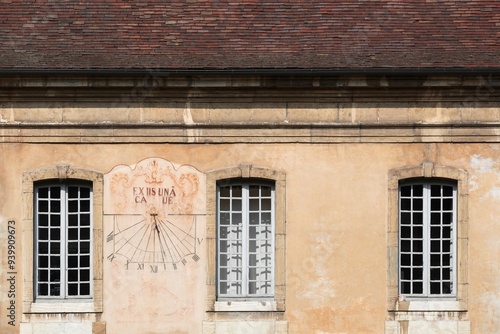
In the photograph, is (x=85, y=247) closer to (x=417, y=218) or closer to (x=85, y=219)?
(x=85, y=219)

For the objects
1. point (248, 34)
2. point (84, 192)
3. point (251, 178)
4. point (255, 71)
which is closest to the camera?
point (255, 71)

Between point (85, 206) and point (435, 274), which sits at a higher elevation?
point (85, 206)

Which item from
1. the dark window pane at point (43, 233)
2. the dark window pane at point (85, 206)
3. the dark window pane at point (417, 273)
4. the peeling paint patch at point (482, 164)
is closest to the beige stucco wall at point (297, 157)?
the peeling paint patch at point (482, 164)

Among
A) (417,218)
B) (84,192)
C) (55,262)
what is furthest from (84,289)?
(417,218)

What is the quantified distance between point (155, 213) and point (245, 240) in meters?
1.37

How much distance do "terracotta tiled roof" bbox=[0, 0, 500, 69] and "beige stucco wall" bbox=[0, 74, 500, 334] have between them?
567mm

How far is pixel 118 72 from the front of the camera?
15.2m

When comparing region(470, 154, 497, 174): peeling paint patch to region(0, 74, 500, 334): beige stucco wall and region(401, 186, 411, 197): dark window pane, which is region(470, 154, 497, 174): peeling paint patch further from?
region(401, 186, 411, 197): dark window pane

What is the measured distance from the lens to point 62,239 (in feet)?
52.0

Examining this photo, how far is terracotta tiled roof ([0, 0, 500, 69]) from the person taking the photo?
1552 cm

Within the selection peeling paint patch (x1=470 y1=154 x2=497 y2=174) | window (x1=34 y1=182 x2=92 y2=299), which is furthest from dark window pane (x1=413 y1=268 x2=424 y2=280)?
window (x1=34 y1=182 x2=92 y2=299)

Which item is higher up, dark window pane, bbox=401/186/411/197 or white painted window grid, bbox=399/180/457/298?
dark window pane, bbox=401/186/411/197

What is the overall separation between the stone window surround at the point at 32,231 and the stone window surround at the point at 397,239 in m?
4.19

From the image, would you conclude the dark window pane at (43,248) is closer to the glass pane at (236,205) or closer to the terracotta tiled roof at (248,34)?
the terracotta tiled roof at (248,34)
